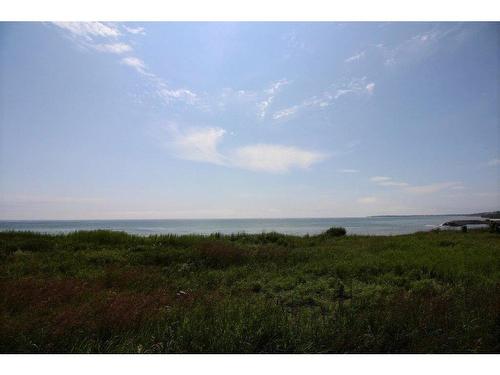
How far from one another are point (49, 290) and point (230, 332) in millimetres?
4736

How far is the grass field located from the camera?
402cm

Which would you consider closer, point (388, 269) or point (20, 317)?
point (20, 317)

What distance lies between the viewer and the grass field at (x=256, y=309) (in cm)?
402

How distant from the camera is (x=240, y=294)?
717 centimetres

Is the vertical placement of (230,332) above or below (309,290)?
above

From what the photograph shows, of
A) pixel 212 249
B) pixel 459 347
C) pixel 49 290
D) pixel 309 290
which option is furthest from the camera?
pixel 212 249

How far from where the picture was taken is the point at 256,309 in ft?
17.4

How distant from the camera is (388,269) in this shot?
10.2 metres

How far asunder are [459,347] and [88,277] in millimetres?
9018

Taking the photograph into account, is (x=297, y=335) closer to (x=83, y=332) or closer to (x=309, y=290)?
(x=83, y=332)

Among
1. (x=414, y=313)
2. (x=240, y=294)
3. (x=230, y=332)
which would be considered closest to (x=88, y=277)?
(x=240, y=294)

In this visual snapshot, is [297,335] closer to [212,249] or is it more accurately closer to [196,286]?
[196,286]

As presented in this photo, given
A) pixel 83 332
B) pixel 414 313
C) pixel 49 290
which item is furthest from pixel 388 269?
pixel 49 290

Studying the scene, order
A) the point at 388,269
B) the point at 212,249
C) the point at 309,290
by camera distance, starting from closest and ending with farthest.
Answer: the point at 309,290, the point at 388,269, the point at 212,249
